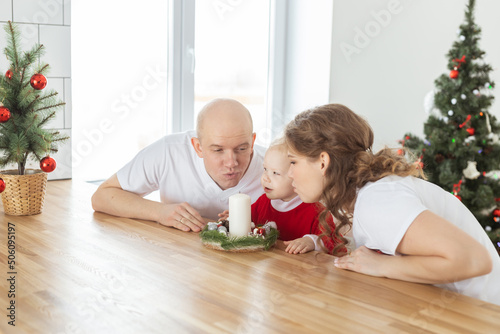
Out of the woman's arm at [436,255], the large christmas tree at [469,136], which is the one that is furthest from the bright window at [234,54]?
the woman's arm at [436,255]

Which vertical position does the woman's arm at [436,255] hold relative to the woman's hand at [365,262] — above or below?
above

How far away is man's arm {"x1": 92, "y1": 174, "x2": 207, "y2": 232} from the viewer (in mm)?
1723

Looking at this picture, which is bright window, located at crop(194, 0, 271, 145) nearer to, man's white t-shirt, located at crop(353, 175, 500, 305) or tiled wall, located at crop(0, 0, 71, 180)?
tiled wall, located at crop(0, 0, 71, 180)

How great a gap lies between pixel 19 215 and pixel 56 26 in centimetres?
101

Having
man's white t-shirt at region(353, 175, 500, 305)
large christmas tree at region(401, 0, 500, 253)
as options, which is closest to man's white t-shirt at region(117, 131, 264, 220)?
man's white t-shirt at region(353, 175, 500, 305)

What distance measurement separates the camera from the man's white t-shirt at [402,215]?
3.98ft

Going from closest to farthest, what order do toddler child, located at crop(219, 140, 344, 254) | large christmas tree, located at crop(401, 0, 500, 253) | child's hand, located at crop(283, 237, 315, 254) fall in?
1. child's hand, located at crop(283, 237, 315, 254)
2. toddler child, located at crop(219, 140, 344, 254)
3. large christmas tree, located at crop(401, 0, 500, 253)

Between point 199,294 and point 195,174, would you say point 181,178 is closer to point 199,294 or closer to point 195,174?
point 195,174

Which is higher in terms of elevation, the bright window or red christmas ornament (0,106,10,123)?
the bright window

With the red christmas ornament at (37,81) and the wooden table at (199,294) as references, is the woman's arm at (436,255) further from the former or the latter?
the red christmas ornament at (37,81)

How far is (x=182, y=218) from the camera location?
1727 mm

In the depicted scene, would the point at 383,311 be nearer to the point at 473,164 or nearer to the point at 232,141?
the point at 232,141

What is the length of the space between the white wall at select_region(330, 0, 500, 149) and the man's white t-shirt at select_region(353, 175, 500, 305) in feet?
7.90

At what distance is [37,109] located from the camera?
1919 mm
